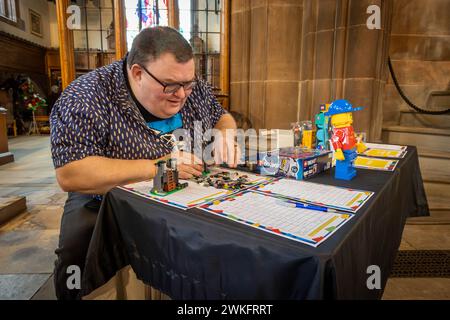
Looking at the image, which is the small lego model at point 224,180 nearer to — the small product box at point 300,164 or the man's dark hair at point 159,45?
the small product box at point 300,164

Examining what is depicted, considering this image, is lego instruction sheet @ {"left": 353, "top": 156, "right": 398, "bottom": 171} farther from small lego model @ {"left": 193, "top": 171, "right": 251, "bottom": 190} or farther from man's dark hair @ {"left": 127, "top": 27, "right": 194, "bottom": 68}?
man's dark hair @ {"left": 127, "top": 27, "right": 194, "bottom": 68}

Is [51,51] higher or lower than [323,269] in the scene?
higher

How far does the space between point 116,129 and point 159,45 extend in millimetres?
383

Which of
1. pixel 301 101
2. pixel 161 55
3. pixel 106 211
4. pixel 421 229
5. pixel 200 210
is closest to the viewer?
pixel 200 210

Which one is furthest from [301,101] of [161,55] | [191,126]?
[161,55]

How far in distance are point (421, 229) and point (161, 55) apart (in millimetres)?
2602

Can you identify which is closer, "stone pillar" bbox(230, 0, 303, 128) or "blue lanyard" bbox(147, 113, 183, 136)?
"blue lanyard" bbox(147, 113, 183, 136)

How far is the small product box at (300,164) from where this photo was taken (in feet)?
4.00

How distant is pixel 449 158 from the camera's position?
10.7 ft

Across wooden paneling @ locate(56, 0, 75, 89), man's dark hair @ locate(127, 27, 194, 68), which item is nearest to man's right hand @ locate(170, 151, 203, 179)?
man's dark hair @ locate(127, 27, 194, 68)

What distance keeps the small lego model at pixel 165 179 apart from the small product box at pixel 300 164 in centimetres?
46

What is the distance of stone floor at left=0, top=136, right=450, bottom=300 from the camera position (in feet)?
5.99

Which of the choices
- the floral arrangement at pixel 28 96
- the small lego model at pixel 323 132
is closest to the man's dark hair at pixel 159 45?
the small lego model at pixel 323 132

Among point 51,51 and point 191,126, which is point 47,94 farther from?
point 191,126
